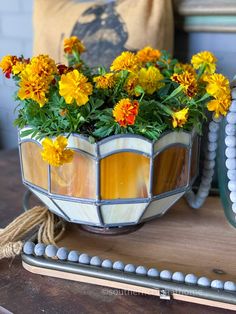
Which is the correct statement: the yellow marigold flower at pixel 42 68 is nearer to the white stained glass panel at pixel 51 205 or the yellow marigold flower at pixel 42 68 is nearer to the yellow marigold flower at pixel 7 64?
the yellow marigold flower at pixel 7 64

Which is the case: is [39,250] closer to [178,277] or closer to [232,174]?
[178,277]

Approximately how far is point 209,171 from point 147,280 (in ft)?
0.79

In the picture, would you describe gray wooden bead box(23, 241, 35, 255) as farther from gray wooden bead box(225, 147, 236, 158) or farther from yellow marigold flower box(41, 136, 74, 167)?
gray wooden bead box(225, 147, 236, 158)

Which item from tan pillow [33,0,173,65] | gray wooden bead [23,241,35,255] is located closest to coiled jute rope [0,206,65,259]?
gray wooden bead [23,241,35,255]

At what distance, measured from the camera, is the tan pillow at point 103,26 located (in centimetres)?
77

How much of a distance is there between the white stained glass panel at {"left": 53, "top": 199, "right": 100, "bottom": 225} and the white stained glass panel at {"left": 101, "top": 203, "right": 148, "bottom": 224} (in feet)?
0.04

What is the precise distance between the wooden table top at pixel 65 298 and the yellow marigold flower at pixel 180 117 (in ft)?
0.68

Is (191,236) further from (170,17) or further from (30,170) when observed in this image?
(170,17)

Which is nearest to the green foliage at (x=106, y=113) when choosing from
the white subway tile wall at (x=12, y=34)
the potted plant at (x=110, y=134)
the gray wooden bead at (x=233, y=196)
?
the potted plant at (x=110, y=134)

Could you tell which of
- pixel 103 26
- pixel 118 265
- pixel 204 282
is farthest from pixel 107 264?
pixel 103 26

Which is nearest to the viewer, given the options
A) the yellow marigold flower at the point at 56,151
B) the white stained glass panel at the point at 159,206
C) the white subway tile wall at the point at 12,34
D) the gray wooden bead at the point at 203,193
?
the yellow marigold flower at the point at 56,151

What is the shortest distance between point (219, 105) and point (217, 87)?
3 centimetres

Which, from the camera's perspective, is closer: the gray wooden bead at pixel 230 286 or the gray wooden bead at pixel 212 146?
the gray wooden bead at pixel 230 286

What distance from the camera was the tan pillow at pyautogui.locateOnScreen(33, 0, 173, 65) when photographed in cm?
77
